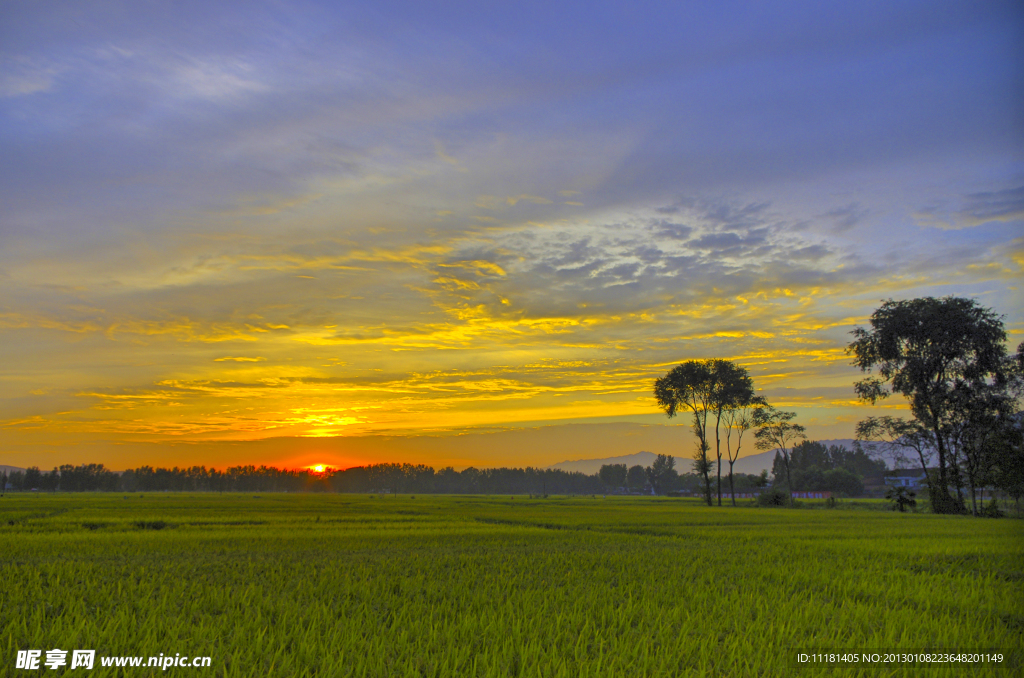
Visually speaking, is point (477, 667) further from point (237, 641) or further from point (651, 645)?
point (237, 641)

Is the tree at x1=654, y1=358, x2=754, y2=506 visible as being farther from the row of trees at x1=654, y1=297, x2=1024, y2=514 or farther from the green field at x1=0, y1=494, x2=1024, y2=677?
the green field at x1=0, y1=494, x2=1024, y2=677

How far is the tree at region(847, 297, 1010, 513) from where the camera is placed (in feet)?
148

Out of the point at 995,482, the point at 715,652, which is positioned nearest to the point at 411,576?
the point at 715,652

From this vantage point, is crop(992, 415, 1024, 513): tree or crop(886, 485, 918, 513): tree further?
crop(886, 485, 918, 513): tree

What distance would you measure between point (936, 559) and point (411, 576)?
542 inches

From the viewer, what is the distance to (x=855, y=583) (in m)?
11.1

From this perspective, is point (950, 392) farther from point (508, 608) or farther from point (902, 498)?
point (508, 608)

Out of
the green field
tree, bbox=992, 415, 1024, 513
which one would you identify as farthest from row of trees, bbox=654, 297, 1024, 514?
the green field

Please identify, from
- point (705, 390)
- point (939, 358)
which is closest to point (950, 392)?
point (939, 358)

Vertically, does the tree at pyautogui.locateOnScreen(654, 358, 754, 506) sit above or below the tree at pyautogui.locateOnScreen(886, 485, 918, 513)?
above

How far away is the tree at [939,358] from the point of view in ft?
148

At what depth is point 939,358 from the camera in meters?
46.3

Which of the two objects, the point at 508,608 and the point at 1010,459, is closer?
the point at 508,608

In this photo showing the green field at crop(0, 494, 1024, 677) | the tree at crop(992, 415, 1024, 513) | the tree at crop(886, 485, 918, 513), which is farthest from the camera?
the tree at crop(886, 485, 918, 513)
